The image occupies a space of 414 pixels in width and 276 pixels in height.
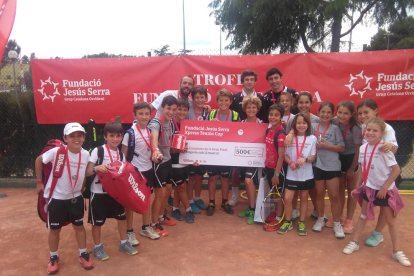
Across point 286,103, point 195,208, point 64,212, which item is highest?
point 286,103

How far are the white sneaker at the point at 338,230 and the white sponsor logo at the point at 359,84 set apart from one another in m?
2.59

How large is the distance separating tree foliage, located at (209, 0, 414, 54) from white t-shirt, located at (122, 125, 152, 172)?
26.0ft

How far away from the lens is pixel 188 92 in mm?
4797

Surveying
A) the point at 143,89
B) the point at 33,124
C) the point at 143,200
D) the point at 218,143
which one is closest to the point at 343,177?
the point at 218,143

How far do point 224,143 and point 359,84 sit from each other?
2810mm

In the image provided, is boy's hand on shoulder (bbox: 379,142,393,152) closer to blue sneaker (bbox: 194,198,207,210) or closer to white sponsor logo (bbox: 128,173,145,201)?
white sponsor logo (bbox: 128,173,145,201)

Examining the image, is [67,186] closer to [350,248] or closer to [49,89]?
[350,248]

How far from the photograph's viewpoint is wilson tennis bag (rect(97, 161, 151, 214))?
3.38 m

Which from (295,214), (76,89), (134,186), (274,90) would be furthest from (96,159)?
(76,89)

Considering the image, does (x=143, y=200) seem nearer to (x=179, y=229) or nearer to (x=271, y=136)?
(x=179, y=229)

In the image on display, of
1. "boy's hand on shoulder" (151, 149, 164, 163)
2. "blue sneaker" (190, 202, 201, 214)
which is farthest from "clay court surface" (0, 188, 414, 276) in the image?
"boy's hand on shoulder" (151, 149, 164, 163)

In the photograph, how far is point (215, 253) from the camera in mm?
3867

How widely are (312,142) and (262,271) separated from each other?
5.26 ft

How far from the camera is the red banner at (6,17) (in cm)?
491
